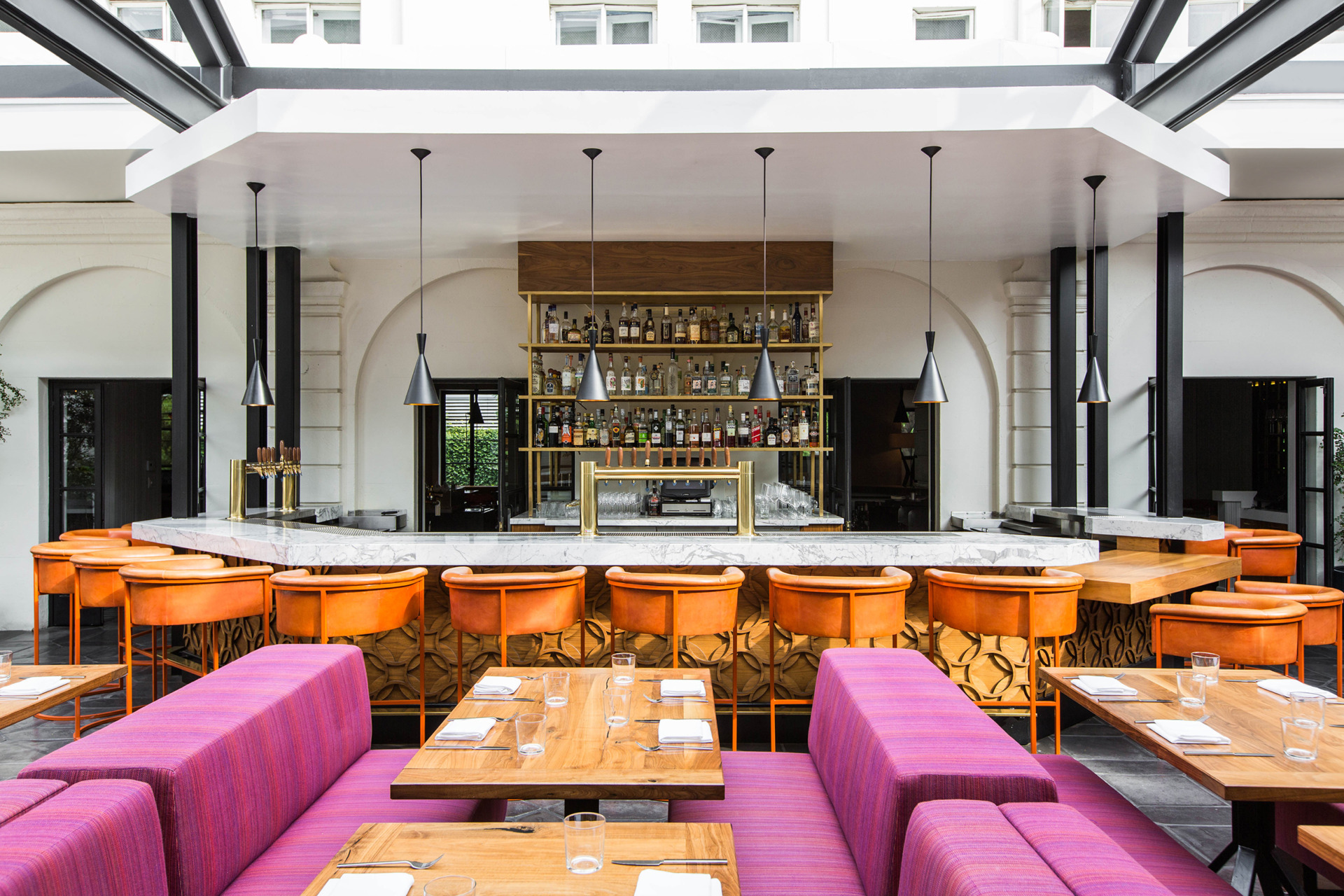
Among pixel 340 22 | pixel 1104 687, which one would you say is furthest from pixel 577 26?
pixel 1104 687

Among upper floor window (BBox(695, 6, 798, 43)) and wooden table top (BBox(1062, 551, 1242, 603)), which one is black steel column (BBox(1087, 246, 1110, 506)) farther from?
upper floor window (BBox(695, 6, 798, 43))

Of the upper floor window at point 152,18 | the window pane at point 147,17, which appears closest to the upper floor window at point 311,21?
the upper floor window at point 152,18

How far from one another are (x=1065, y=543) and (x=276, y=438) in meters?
5.88

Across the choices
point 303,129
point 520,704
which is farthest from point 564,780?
point 303,129

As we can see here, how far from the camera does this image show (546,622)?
353cm

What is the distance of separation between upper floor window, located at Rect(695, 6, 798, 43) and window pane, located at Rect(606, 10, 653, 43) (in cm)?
38

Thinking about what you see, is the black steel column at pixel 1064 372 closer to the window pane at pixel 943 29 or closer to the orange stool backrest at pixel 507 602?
the window pane at pixel 943 29

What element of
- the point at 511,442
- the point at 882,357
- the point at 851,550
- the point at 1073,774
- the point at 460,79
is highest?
the point at 460,79

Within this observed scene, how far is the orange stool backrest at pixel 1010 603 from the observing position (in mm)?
3424

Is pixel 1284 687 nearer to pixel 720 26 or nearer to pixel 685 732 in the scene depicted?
pixel 685 732

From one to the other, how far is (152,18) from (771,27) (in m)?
4.79

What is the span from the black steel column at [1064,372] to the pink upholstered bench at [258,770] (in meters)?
5.69

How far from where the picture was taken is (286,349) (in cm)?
652

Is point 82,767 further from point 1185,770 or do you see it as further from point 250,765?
point 1185,770
